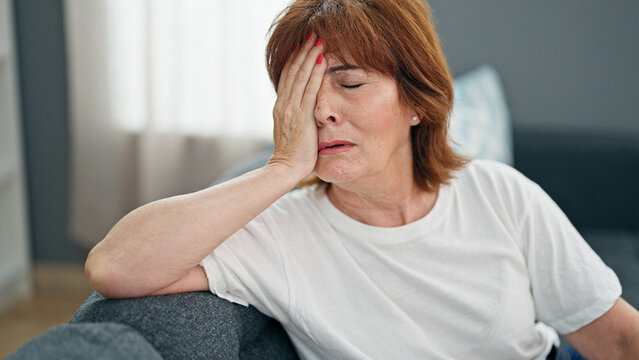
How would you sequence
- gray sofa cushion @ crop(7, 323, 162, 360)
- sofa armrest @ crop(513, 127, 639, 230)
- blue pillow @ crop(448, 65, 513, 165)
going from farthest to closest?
sofa armrest @ crop(513, 127, 639, 230), blue pillow @ crop(448, 65, 513, 165), gray sofa cushion @ crop(7, 323, 162, 360)

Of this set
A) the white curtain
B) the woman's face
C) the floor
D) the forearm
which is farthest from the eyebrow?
the floor

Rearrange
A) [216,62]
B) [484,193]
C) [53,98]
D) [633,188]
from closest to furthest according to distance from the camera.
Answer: [484,193], [633,188], [216,62], [53,98]

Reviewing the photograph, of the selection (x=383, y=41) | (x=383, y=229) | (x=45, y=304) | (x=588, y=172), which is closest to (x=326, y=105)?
(x=383, y=41)

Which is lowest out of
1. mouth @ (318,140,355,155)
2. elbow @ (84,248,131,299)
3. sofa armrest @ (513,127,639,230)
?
sofa armrest @ (513,127,639,230)

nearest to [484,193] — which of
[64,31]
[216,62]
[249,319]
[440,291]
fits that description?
[440,291]

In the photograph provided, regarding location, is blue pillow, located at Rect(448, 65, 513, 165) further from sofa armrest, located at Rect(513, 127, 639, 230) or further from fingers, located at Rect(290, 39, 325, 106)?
fingers, located at Rect(290, 39, 325, 106)

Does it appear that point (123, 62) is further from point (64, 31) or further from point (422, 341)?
point (422, 341)

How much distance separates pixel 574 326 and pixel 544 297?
3.0 inches

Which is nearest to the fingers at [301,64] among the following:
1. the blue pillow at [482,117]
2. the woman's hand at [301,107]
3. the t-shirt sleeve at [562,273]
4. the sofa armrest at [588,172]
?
the woman's hand at [301,107]

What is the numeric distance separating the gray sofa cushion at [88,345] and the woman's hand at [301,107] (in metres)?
0.43

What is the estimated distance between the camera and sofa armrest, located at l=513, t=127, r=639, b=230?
255 cm

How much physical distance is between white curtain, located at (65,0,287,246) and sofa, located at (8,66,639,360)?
1.40ft

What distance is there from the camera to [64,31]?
2871mm

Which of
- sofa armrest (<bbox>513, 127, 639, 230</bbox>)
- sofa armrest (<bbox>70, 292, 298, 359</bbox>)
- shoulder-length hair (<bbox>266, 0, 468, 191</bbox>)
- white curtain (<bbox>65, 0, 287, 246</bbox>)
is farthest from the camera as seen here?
white curtain (<bbox>65, 0, 287, 246</bbox>)
